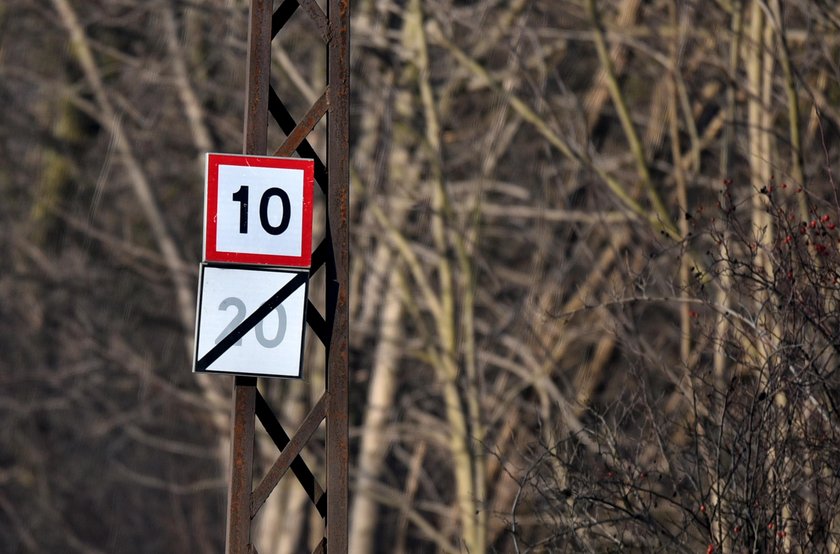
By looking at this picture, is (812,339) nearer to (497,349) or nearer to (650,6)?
(650,6)

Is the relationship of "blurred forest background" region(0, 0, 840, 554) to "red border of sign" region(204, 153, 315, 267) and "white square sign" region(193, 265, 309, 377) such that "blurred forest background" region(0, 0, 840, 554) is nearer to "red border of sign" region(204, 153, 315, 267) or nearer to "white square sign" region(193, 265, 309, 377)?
"white square sign" region(193, 265, 309, 377)

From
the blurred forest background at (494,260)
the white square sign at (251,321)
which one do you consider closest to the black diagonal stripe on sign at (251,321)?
the white square sign at (251,321)

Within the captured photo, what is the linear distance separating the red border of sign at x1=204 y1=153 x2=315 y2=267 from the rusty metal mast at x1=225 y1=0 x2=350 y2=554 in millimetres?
157

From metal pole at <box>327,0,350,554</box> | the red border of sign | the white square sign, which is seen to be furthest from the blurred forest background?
the red border of sign

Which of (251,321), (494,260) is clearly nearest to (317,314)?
(251,321)

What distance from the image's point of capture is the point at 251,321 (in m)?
6.46

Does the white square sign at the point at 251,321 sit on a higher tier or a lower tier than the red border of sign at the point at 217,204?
lower

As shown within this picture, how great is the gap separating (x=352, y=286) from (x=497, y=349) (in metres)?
2.03

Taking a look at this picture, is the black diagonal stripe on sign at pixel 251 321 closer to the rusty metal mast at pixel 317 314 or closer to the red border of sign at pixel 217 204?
the red border of sign at pixel 217 204

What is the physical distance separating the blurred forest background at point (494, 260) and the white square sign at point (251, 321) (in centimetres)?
139

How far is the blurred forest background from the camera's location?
7.19 meters

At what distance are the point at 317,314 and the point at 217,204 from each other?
0.76m

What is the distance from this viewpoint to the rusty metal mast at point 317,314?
6.55m

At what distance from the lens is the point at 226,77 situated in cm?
2000
